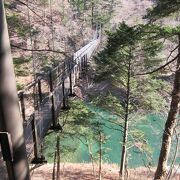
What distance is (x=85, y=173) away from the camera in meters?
13.4

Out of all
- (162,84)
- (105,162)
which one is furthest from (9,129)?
(105,162)

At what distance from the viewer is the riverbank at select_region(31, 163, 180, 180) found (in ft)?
42.5

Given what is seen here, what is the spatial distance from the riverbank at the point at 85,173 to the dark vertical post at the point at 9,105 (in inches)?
480

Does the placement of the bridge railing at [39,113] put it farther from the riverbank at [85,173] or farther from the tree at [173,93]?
the riverbank at [85,173]

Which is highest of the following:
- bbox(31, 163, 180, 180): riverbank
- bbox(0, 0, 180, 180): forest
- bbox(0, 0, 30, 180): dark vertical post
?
bbox(0, 0, 30, 180): dark vertical post

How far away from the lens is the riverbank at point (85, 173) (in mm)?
12969

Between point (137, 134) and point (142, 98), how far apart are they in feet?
5.62

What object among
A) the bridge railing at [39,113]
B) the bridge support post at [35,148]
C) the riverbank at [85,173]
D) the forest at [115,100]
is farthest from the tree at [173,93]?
the riverbank at [85,173]

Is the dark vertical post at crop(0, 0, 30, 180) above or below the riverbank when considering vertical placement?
above

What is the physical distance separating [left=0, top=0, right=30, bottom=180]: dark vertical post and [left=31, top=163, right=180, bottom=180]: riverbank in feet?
40.0

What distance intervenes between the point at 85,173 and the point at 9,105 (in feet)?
42.8

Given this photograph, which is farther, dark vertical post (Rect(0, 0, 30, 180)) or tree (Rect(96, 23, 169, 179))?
tree (Rect(96, 23, 169, 179))

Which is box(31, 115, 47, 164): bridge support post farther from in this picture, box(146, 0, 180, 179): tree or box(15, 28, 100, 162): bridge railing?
box(146, 0, 180, 179): tree

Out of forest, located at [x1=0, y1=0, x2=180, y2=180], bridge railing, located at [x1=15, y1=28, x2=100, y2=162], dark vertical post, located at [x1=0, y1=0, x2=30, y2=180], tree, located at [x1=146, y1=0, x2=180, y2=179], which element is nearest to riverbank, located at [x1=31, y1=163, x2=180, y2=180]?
forest, located at [x1=0, y1=0, x2=180, y2=180]
